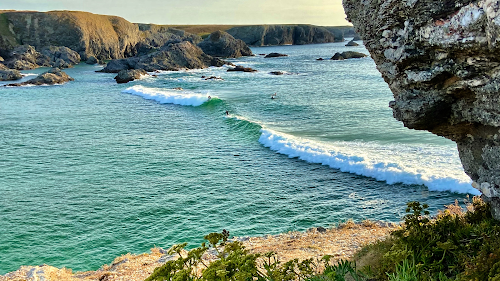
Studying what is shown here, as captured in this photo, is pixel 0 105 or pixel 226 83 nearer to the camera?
pixel 0 105

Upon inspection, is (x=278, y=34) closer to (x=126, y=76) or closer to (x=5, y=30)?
(x=5, y=30)

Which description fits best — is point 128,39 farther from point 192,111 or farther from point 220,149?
point 220,149

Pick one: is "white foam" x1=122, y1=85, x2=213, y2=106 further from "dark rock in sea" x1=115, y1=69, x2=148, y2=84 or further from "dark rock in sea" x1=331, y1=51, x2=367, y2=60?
"dark rock in sea" x1=331, y1=51, x2=367, y2=60

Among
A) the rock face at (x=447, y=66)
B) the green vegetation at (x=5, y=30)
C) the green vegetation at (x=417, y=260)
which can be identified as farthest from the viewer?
the green vegetation at (x=5, y=30)

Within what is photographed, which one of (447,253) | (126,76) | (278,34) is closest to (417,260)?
(447,253)

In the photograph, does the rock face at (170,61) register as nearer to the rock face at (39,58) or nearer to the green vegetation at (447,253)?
the rock face at (39,58)

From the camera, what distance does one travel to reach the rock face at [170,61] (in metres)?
76.7

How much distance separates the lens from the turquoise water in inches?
519

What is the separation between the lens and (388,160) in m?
18.2

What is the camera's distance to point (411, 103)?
6.38 metres

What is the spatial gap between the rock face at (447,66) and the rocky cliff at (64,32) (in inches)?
4470

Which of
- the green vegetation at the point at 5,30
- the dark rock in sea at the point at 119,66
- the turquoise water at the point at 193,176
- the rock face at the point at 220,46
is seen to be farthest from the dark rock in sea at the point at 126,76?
the green vegetation at the point at 5,30

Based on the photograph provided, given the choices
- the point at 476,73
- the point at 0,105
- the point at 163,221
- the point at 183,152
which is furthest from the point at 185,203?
the point at 0,105

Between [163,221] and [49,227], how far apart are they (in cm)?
367
